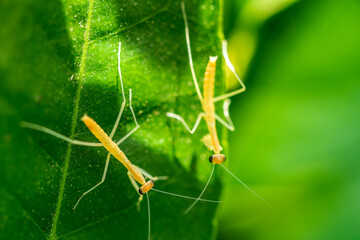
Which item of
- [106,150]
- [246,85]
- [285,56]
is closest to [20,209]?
[106,150]

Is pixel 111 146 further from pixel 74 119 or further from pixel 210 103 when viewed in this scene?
pixel 210 103

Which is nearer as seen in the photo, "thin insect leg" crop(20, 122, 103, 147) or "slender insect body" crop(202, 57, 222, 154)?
"thin insect leg" crop(20, 122, 103, 147)

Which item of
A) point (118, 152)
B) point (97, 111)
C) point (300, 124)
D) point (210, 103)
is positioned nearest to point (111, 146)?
point (118, 152)

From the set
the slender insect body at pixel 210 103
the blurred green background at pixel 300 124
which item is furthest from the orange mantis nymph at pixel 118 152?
the blurred green background at pixel 300 124

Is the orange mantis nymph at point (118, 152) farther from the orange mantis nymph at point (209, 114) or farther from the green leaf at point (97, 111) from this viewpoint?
A: the orange mantis nymph at point (209, 114)

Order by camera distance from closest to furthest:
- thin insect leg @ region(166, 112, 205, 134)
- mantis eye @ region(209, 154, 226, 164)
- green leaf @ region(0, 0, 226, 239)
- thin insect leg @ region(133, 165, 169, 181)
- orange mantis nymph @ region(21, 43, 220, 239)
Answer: green leaf @ region(0, 0, 226, 239), orange mantis nymph @ region(21, 43, 220, 239), thin insect leg @ region(166, 112, 205, 134), thin insect leg @ region(133, 165, 169, 181), mantis eye @ region(209, 154, 226, 164)

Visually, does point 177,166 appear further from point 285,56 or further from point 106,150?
point 285,56

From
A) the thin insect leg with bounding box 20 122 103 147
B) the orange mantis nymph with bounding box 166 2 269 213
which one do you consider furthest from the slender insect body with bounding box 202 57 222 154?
the thin insect leg with bounding box 20 122 103 147

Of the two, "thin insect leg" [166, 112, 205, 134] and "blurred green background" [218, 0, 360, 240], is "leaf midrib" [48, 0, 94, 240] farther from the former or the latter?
"blurred green background" [218, 0, 360, 240]
